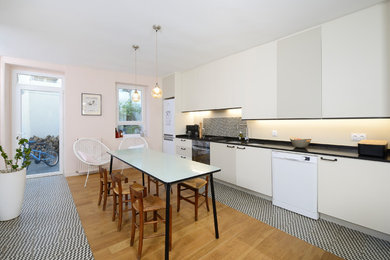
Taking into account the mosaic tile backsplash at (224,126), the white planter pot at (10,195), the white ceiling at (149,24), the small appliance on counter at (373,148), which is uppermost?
the white ceiling at (149,24)

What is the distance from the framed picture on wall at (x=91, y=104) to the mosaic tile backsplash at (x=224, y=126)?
2627 millimetres

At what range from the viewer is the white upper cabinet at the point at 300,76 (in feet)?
7.95

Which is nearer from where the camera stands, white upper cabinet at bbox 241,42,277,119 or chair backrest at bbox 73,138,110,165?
white upper cabinet at bbox 241,42,277,119

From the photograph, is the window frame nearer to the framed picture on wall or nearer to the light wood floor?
the framed picture on wall

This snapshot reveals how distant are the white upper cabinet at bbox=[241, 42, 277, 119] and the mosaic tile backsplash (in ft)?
1.56

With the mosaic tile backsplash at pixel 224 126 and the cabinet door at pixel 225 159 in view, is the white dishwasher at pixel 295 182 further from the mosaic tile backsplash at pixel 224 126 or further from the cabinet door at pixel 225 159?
the mosaic tile backsplash at pixel 224 126

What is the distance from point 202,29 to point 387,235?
3196 mm

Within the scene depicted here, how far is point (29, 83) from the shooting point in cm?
396

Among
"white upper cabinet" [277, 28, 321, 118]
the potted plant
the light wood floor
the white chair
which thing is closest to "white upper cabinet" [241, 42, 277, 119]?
"white upper cabinet" [277, 28, 321, 118]

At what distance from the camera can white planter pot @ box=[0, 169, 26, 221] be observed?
2215 millimetres

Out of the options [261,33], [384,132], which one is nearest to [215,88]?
[261,33]

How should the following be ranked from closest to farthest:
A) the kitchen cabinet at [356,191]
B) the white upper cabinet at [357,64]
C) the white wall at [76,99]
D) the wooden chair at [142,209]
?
1. the wooden chair at [142,209]
2. the kitchen cabinet at [356,191]
3. the white upper cabinet at [357,64]
4. the white wall at [76,99]

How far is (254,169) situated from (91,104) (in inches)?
155

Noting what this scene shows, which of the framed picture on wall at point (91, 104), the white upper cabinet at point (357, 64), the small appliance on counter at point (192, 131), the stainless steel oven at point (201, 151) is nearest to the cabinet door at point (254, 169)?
the stainless steel oven at point (201, 151)
